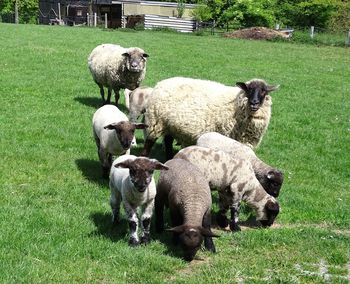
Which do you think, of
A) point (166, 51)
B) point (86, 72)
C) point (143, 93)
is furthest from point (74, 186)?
point (166, 51)

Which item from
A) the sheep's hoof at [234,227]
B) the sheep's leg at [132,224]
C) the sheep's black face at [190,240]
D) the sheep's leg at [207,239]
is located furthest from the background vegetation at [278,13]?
the sheep's black face at [190,240]

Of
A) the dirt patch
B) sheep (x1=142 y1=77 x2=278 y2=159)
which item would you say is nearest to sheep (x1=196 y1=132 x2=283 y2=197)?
sheep (x1=142 y1=77 x2=278 y2=159)

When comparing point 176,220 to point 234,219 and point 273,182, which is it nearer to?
point 234,219

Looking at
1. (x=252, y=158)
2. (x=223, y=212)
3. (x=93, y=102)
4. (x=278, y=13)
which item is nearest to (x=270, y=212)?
(x=223, y=212)

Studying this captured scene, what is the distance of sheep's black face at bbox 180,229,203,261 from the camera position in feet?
19.1

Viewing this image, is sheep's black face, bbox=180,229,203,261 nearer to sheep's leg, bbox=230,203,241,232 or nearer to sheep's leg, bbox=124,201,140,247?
sheep's leg, bbox=124,201,140,247

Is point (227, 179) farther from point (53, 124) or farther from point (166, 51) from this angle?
point (166, 51)

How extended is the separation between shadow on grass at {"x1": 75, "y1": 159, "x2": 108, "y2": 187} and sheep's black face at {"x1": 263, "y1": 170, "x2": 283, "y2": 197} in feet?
8.38

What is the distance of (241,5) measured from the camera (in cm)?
5319

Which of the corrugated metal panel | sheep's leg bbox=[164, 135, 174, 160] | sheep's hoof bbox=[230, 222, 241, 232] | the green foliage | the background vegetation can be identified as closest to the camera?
sheep's hoof bbox=[230, 222, 241, 232]

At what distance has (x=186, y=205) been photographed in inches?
246

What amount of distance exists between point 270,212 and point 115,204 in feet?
7.04

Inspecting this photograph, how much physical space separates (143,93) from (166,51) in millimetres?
16218

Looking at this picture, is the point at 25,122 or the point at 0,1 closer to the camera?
the point at 25,122
